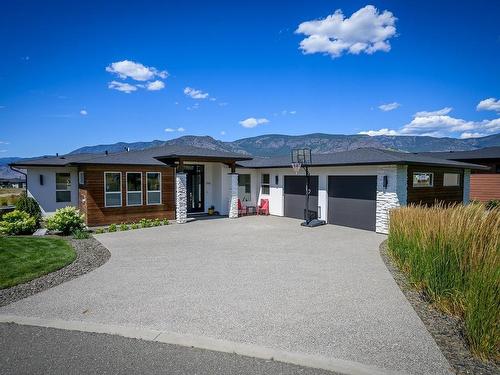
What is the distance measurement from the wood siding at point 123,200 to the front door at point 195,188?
179cm

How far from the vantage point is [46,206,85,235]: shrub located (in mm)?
11633

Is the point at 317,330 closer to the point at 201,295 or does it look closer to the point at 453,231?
the point at 201,295

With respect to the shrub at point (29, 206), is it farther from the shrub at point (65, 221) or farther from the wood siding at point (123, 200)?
the shrub at point (65, 221)

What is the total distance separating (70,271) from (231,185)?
33.4 ft

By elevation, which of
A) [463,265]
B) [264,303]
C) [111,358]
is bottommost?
[264,303]

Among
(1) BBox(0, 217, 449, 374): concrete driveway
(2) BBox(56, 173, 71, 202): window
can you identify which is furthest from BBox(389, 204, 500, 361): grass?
(2) BBox(56, 173, 71, 202): window

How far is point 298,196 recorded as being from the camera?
1636 cm

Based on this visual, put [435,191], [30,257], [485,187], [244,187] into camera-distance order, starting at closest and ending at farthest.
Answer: [30,257] < [435,191] < [244,187] < [485,187]

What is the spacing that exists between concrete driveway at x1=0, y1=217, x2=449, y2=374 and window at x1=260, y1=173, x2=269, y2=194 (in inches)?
351

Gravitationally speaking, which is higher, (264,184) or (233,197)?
(264,184)

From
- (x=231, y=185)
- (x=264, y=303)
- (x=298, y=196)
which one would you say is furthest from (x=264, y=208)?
(x=264, y=303)

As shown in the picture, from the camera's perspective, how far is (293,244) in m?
10.3

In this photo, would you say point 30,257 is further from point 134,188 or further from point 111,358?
point 134,188

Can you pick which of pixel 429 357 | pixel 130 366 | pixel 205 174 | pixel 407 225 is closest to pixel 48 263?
pixel 130 366
